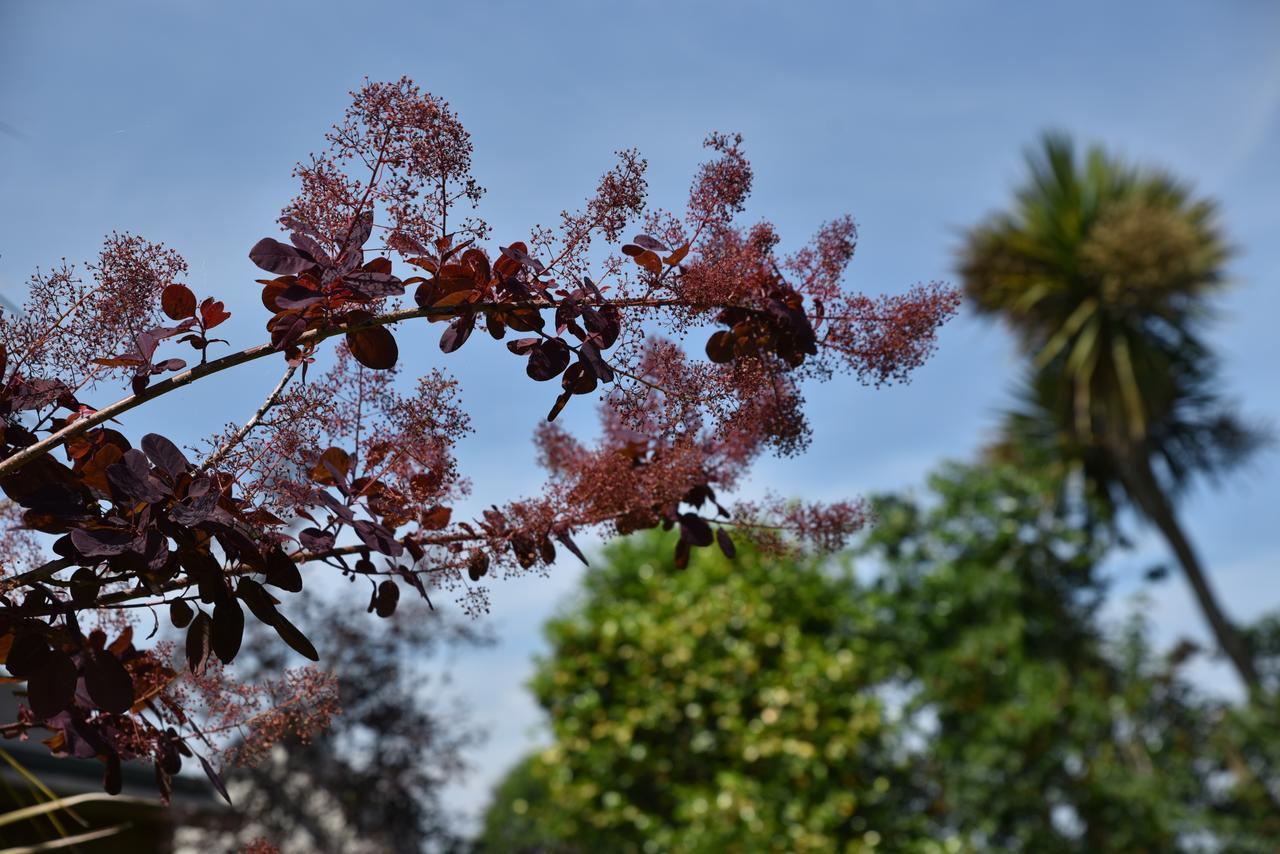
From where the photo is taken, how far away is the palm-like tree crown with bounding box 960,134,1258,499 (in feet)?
33.0

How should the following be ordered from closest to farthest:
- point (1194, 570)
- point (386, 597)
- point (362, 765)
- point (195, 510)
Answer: point (195, 510)
point (386, 597)
point (362, 765)
point (1194, 570)

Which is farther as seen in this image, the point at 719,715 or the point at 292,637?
the point at 719,715

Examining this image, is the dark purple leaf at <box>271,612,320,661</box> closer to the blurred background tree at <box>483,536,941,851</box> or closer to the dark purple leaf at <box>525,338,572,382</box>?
the dark purple leaf at <box>525,338,572,382</box>

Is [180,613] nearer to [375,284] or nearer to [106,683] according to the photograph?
[106,683]

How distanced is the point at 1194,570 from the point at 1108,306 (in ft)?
7.97

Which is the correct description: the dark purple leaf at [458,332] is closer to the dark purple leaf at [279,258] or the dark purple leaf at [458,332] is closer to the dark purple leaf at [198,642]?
the dark purple leaf at [279,258]

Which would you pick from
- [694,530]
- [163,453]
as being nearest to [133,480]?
[163,453]

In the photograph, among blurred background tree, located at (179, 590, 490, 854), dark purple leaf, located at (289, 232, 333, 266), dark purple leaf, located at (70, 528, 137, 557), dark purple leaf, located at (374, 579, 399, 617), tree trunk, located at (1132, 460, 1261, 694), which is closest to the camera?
dark purple leaf, located at (70, 528, 137, 557)

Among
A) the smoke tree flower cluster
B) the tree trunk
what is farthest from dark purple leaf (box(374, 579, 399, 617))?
the tree trunk

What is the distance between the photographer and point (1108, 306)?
400 inches

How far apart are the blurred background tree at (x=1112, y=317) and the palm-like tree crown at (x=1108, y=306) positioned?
1 centimetres

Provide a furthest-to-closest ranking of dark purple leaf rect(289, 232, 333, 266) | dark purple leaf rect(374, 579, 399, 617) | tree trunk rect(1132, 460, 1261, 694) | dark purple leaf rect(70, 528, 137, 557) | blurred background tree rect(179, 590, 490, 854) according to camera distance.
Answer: tree trunk rect(1132, 460, 1261, 694) → blurred background tree rect(179, 590, 490, 854) → dark purple leaf rect(374, 579, 399, 617) → dark purple leaf rect(289, 232, 333, 266) → dark purple leaf rect(70, 528, 137, 557)

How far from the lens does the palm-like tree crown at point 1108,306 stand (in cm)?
1005

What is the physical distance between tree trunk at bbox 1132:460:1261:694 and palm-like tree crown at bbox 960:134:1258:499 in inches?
10.3
